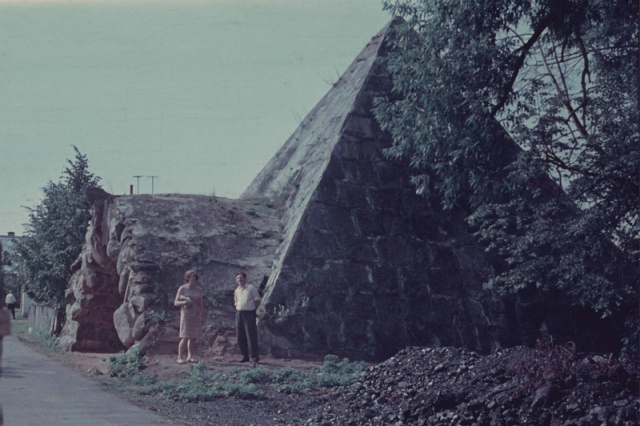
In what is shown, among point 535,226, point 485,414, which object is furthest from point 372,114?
point 485,414

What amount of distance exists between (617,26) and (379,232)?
617 centimetres

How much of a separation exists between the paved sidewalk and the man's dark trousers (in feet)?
9.16

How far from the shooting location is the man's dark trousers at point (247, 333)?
49.9 ft

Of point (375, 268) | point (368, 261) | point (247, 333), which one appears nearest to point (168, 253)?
point (247, 333)

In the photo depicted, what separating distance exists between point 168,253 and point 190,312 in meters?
2.43

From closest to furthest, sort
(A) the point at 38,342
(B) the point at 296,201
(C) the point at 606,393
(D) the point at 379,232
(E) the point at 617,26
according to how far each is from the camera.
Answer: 1. (C) the point at 606,393
2. (E) the point at 617,26
3. (D) the point at 379,232
4. (B) the point at 296,201
5. (A) the point at 38,342

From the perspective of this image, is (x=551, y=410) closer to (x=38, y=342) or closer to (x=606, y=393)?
(x=606, y=393)

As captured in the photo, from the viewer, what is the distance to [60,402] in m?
10.7

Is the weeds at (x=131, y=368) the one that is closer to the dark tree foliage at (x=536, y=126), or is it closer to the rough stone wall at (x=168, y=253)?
the rough stone wall at (x=168, y=253)

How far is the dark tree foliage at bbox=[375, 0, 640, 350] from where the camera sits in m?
12.8

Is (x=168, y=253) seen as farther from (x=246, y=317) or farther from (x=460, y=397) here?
(x=460, y=397)

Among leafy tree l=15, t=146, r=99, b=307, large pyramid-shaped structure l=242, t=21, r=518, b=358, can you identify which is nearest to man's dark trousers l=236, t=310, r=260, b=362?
large pyramid-shaped structure l=242, t=21, r=518, b=358

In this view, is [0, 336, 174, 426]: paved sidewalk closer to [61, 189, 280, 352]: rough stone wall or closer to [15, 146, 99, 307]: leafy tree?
[61, 189, 280, 352]: rough stone wall

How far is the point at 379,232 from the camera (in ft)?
59.5
